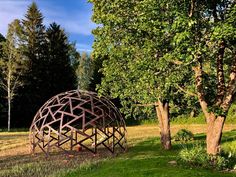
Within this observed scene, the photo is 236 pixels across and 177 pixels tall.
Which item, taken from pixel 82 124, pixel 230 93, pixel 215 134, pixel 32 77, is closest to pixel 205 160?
pixel 215 134

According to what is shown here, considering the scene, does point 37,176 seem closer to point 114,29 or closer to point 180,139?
point 114,29

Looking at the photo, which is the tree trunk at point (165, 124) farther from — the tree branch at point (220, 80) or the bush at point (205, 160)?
the tree branch at point (220, 80)

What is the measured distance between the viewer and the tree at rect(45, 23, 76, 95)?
2231 inches

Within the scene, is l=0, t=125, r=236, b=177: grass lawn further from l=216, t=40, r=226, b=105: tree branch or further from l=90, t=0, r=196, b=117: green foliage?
l=90, t=0, r=196, b=117: green foliage

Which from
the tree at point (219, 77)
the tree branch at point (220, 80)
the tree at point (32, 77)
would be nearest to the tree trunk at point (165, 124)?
the tree at point (219, 77)

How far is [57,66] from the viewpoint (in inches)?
2282

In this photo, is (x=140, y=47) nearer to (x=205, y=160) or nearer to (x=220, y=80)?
(x=220, y=80)

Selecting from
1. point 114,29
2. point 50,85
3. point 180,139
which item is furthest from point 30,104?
point 114,29

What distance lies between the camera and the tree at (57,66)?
56.7 meters

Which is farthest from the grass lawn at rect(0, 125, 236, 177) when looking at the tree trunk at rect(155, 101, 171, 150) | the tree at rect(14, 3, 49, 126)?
the tree at rect(14, 3, 49, 126)

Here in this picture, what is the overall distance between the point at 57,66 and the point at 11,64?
871cm

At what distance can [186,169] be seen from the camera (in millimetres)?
14703

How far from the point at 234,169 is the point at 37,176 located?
763 cm

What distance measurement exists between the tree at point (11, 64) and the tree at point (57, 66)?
4879mm
